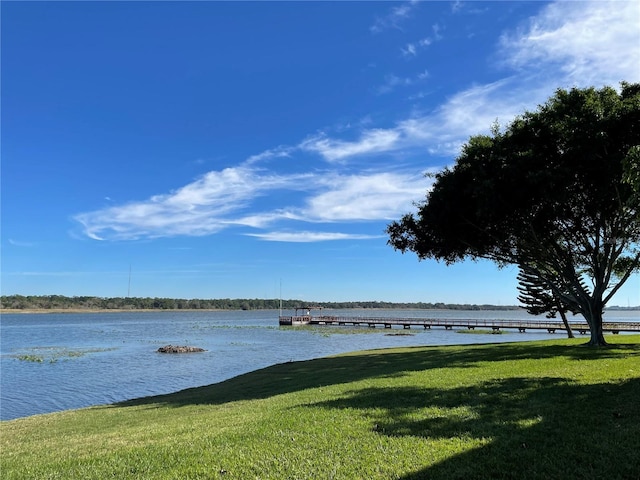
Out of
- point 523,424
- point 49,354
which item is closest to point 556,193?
point 523,424

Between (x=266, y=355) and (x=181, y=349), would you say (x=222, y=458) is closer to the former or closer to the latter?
(x=266, y=355)

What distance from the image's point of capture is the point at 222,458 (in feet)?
22.1

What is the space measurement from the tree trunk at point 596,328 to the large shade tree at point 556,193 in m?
0.05

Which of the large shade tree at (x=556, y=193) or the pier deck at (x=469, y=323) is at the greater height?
the large shade tree at (x=556, y=193)

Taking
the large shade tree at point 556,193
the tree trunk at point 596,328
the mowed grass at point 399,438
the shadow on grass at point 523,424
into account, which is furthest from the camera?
the tree trunk at point 596,328

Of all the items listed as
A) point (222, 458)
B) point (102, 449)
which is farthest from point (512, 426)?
point (102, 449)

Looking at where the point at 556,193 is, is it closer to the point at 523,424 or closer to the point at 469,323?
the point at 523,424

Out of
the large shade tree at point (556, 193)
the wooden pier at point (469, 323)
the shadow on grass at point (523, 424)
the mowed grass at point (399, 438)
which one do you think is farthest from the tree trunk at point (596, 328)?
the wooden pier at point (469, 323)

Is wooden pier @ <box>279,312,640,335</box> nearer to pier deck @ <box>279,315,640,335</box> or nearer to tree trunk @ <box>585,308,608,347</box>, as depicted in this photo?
pier deck @ <box>279,315,640,335</box>

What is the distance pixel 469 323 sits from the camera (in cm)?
9212

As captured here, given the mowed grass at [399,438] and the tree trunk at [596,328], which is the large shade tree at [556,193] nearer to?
the tree trunk at [596,328]

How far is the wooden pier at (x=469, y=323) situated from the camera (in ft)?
206

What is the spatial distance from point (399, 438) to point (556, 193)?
49.5 feet

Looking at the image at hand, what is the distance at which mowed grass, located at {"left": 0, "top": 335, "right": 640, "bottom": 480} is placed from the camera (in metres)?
5.93
